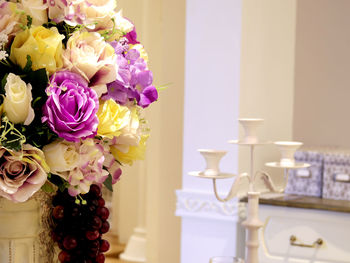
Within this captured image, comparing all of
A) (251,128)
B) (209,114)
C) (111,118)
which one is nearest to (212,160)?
(251,128)

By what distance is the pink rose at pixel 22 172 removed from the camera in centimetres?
77

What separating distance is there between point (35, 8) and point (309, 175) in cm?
210

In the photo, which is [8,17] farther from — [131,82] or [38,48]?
[131,82]

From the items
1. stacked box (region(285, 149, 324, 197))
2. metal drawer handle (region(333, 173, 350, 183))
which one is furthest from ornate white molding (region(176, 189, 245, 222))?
metal drawer handle (region(333, 173, 350, 183))

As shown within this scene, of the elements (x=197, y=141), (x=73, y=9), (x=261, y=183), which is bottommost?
(x=261, y=183)

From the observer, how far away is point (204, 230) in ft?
8.82

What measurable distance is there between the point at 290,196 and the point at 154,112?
6.57ft

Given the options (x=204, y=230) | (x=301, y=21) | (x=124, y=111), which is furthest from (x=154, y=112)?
(x=124, y=111)

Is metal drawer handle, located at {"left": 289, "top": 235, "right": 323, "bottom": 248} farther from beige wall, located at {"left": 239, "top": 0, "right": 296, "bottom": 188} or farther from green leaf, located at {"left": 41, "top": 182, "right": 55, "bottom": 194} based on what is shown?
green leaf, located at {"left": 41, "top": 182, "right": 55, "bottom": 194}

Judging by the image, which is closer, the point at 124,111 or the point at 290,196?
the point at 124,111

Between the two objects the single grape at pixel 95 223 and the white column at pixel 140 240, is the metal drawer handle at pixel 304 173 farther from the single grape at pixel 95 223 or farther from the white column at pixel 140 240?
the white column at pixel 140 240

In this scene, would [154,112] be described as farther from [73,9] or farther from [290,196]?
[73,9]

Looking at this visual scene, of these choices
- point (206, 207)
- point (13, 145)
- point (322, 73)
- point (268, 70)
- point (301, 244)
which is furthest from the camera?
point (322, 73)

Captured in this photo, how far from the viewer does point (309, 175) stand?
272 centimetres
